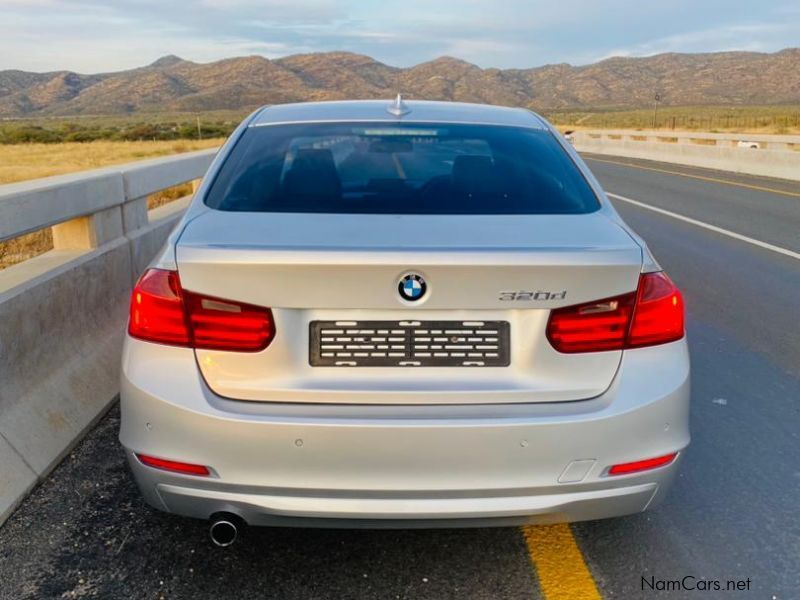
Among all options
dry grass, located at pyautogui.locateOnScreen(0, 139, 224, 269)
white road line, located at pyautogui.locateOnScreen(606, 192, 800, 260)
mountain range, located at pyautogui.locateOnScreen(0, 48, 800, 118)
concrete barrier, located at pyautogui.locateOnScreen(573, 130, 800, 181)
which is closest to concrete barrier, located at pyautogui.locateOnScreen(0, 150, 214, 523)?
dry grass, located at pyautogui.locateOnScreen(0, 139, 224, 269)

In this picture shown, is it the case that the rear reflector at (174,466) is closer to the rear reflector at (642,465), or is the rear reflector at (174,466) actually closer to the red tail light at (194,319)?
the red tail light at (194,319)

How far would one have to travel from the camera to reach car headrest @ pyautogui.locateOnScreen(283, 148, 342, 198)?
347cm

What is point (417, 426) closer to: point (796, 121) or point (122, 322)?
point (122, 322)

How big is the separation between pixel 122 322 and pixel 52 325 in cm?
101

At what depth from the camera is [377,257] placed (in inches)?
106

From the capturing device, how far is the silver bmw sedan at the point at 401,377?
2682 millimetres

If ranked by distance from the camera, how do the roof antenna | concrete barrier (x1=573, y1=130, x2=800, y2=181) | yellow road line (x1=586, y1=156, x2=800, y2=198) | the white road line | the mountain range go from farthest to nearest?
the mountain range < concrete barrier (x1=573, y1=130, x2=800, y2=181) < yellow road line (x1=586, y1=156, x2=800, y2=198) < the white road line < the roof antenna

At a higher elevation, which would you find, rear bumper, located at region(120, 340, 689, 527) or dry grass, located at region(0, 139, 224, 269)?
rear bumper, located at region(120, 340, 689, 527)

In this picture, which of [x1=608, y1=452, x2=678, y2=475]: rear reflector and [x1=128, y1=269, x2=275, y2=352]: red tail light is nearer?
[x1=128, y1=269, x2=275, y2=352]: red tail light

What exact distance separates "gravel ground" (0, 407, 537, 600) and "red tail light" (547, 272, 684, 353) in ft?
3.09

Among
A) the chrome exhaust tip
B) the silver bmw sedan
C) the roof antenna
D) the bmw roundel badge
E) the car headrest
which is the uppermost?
the roof antenna

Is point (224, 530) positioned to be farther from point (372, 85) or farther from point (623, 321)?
point (372, 85)

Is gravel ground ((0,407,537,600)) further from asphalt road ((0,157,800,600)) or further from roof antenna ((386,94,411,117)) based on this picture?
roof antenna ((386,94,411,117))

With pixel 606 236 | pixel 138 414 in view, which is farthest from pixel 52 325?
pixel 606 236
